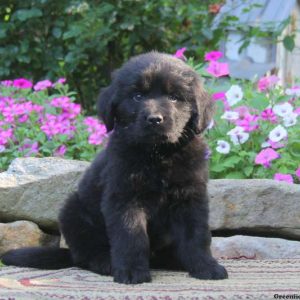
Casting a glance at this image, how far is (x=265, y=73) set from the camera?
8039mm

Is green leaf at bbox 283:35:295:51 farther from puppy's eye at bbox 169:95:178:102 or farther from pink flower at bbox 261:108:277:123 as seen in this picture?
puppy's eye at bbox 169:95:178:102

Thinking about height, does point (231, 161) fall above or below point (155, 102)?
below

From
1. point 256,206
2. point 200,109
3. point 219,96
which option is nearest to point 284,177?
point 256,206

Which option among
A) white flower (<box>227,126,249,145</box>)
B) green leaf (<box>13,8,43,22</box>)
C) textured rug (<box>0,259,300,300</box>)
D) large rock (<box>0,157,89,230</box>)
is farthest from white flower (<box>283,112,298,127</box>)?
green leaf (<box>13,8,43,22</box>)

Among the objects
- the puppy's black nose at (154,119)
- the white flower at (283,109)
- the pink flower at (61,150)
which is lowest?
the pink flower at (61,150)

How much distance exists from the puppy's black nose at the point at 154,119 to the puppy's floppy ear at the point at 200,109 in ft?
0.85

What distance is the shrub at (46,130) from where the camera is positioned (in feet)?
17.5

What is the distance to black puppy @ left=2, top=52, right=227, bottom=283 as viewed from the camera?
3.29 m

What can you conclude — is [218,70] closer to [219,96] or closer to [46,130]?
[219,96]

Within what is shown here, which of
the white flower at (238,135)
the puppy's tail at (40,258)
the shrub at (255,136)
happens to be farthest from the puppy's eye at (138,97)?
the white flower at (238,135)

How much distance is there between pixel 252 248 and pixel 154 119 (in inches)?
51.7

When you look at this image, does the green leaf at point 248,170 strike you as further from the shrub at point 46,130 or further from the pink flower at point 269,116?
the shrub at point 46,130

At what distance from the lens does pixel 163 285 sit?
3119mm

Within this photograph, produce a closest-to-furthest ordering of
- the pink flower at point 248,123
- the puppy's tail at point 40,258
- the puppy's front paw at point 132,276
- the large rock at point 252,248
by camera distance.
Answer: the puppy's front paw at point 132,276 → the puppy's tail at point 40,258 → the large rock at point 252,248 → the pink flower at point 248,123
